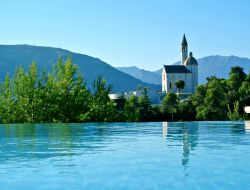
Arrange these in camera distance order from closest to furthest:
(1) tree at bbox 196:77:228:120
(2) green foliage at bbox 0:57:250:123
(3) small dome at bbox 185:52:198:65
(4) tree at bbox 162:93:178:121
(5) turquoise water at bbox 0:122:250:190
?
1. (5) turquoise water at bbox 0:122:250:190
2. (2) green foliage at bbox 0:57:250:123
3. (1) tree at bbox 196:77:228:120
4. (4) tree at bbox 162:93:178:121
5. (3) small dome at bbox 185:52:198:65

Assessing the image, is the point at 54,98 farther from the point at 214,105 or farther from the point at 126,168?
the point at 214,105

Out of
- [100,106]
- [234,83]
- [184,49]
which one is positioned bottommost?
[100,106]

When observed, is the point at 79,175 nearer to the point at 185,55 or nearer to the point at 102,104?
the point at 102,104

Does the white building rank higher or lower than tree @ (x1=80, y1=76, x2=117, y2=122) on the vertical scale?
higher

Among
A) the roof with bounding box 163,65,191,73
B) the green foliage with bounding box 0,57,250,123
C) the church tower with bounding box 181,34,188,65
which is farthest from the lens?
the church tower with bounding box 181,34,188,65

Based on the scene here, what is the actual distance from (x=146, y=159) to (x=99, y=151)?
230 centimetres

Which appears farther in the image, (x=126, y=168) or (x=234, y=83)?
(x=234, y=83)

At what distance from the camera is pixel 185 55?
128 m

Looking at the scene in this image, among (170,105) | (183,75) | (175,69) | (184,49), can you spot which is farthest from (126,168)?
(184,49)

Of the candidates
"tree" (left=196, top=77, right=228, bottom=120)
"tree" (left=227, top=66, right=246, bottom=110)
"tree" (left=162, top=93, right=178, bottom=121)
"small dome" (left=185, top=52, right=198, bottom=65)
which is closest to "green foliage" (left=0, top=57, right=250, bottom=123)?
"tree" (left=196, top=77, right=228, bottom=120)

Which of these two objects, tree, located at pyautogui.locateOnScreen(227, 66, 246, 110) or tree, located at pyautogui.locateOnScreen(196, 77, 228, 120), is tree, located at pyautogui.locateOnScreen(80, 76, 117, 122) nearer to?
tree, located at pyautogui.locateOnScreen(196, 77, 228, 120)

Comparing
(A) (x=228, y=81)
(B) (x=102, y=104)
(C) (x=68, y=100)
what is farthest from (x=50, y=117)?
(A) (x=228, y=81)

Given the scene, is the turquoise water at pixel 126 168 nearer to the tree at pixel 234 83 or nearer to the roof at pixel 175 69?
the tree at pixel 234 83

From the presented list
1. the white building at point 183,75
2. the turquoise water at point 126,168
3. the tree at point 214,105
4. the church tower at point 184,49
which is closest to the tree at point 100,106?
the turquoise water at point 126,168
